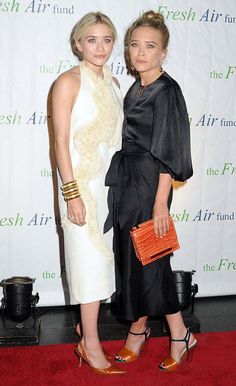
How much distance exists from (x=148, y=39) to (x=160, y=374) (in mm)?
1663

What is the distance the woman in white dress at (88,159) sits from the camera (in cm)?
224

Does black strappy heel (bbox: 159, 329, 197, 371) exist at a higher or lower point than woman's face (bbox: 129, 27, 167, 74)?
lower

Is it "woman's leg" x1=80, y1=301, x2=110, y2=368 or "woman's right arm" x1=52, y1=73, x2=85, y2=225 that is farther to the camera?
"woman's leg" x1=80, y1=301, x2=110, y2=368

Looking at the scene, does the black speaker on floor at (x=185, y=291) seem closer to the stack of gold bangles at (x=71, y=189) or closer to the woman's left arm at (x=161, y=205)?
the woman's left arm at (x=161, y=205)

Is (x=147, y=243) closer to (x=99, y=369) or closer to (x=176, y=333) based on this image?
(x=176, y=333)

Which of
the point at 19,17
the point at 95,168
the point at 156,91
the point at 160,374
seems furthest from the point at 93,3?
the point at 160,374

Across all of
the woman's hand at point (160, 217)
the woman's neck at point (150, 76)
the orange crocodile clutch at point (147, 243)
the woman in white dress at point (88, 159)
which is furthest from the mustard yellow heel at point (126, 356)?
the woman's neck at point (150, 76)

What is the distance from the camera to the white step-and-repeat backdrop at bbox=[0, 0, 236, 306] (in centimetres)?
314

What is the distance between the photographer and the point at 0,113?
3.16m

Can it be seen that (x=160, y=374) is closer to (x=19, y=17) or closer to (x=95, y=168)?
(x=95, y=168)

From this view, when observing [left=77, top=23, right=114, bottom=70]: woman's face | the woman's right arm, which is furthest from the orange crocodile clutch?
[left=77, top=23, right=114, bottom=70]: woman's face

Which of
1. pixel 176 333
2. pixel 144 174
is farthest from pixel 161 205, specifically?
pixel 176 333

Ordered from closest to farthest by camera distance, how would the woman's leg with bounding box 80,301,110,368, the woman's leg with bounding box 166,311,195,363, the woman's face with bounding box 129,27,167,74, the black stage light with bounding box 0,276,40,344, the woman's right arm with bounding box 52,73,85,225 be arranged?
the woman's right arm with bounding box 52,73,85,225 → the woman's face with bounding box 129,27,167,74 → the woman's leg with bounding box 80,301,110,368 → the woman's leg with bounding box 166,311,195,363 → the black stage light with bounding box 0,276,40,344

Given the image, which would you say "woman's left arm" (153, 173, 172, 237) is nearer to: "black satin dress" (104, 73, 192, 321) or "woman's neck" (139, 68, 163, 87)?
"black satin dress" (104, 73, 192, 321)
